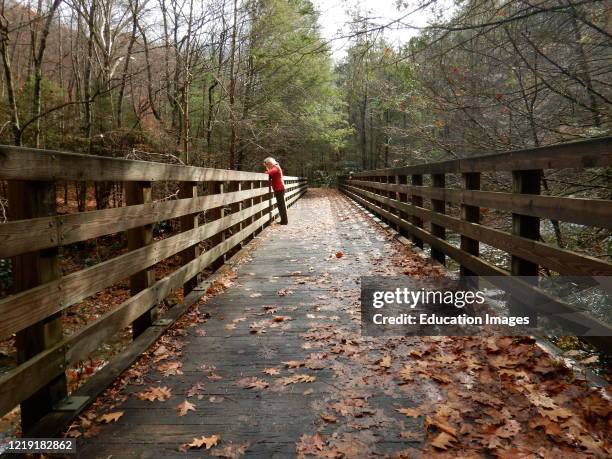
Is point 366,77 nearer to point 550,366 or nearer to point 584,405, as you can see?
point 550,366

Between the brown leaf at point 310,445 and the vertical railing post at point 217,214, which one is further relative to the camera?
the vertical railing post at point 217,214

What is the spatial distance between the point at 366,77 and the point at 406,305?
333cm

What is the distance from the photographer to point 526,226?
3734 millimetres

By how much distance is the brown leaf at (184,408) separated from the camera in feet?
8.73

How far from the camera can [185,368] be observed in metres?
3.30

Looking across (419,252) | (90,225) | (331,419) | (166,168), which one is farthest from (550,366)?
(419,252)

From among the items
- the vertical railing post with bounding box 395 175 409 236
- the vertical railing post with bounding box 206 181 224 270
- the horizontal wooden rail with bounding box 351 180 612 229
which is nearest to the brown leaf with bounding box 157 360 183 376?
the horizontal wooden rail with bounding box 351 180 612 229

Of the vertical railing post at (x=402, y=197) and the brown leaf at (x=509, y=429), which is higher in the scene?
the vertical railing post at (x=402, y=197)

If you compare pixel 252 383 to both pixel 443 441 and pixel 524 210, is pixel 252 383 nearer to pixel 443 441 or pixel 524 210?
pixel 443 441

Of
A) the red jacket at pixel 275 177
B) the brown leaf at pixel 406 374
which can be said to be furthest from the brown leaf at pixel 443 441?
the red jacket at pixel 275 177

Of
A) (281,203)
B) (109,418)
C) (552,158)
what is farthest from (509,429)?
(281,203)

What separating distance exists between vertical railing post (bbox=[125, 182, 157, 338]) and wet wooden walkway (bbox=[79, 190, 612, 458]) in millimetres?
291

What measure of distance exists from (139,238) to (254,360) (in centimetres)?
138

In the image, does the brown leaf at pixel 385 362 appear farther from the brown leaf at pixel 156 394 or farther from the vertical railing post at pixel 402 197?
the vertical railing post at pixel 402 197
